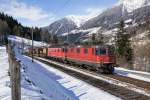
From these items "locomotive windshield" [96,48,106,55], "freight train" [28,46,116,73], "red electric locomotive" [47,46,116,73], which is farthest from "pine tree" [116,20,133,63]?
"locomotive windshield" [96,48,106,55]

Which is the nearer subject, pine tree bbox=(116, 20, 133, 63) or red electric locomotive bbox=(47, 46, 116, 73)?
red electric locomotive bbox=(47, 46, 116, 73)

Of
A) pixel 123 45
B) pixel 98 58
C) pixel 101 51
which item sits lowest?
pixel 98 58

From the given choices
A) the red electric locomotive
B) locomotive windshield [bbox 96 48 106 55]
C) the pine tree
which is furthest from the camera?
the pine tree

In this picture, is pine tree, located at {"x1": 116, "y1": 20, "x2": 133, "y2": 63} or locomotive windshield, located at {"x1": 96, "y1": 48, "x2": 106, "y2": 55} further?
pine tree, located at {"x1": 116, "y1": 20, "x2": 133, "y2": 63}

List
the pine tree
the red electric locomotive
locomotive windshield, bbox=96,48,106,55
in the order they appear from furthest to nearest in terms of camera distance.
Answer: the pine tree, locomotive windshield, bbox=96,48,106,55, the red electric locomotive

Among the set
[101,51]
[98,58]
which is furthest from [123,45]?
[98,58]

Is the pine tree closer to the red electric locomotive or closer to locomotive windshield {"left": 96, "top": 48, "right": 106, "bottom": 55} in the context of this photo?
the red electric locomotive

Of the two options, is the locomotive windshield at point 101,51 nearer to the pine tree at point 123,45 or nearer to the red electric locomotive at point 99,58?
the red electric locomotive at point 99,58

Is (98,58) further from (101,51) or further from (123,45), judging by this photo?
(123,45)

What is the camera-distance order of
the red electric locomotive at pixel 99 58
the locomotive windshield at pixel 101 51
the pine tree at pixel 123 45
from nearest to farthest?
the red electric locomotive at pixel 99 58, the locomotive windshield at pixel 101 51, the pine tree at pixel 123 45

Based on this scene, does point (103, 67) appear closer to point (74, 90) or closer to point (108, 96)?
point (74, 90)

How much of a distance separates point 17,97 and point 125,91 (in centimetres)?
1167

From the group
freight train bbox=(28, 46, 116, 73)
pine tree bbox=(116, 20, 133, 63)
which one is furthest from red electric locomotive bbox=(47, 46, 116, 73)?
pine tree bbox=(116, 20, 133, 63)

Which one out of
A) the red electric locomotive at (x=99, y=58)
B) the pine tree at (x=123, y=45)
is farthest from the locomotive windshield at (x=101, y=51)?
the pine tree at (x=123, y=45)
